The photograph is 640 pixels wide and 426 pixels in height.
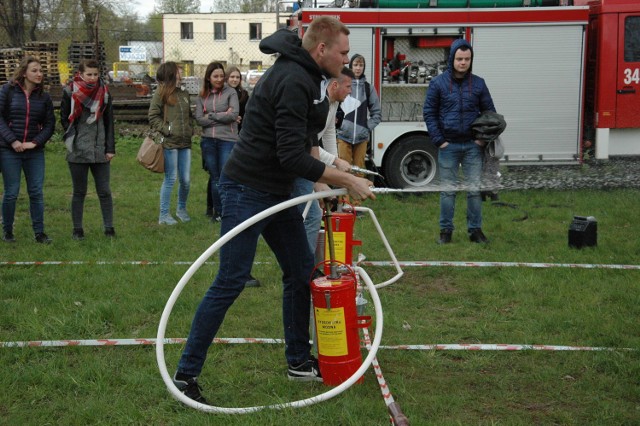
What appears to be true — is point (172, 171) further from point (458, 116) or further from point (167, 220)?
point (458, 116)

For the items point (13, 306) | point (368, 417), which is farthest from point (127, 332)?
point (368, 417)

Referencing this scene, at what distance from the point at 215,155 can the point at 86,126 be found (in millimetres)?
1764

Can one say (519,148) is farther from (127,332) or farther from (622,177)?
(127,332)

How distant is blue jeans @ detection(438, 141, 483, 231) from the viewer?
27.7 feet

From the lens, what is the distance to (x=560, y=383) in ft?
15.0

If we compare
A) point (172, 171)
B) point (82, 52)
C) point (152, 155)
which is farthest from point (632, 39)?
point (82, 52)

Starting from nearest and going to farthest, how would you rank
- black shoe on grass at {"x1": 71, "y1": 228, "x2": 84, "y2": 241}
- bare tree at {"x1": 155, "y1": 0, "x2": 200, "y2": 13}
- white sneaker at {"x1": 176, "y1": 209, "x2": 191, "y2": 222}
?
1. black shoe on grass at {"x1": 71, "y1": 228, "x2": 84, "y2": 241}
2. white sneaker at {"x1": 176, "y1": 209, "x2": 191, "y2": 222}
3. bare tree at {"x1": 155, "y1": 0, "x2": 200, "y2": 13}

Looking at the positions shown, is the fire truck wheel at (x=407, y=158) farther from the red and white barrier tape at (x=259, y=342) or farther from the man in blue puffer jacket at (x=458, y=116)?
the red and white barrier tape at (x=259, y=342)

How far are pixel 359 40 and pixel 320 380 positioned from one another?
8.51 meters

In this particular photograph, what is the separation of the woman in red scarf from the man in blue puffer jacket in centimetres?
373

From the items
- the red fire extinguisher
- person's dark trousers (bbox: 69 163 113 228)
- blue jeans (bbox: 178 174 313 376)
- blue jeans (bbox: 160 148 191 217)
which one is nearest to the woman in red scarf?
person's dark trousers (bbox: 69 163 113 228)

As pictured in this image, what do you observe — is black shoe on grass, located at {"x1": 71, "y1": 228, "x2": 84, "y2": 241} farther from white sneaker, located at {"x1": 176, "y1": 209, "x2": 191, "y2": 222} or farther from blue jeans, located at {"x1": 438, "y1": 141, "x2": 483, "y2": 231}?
blue jeans, located at {"x1": 438, "y1": 141, "x2": 483, "y2": 231}

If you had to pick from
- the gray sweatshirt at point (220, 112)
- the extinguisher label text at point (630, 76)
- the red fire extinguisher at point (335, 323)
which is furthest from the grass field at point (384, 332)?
the extinguisher label text at point (630, 76)

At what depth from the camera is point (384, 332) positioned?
5574 mm
